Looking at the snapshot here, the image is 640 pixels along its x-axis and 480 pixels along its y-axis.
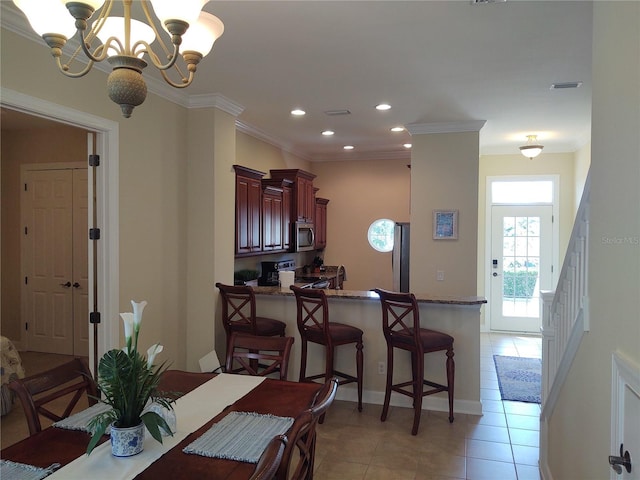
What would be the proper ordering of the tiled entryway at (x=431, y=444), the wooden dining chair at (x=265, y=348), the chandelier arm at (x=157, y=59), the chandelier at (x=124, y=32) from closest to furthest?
the chandelier at (x=124, y=32) < the chandelier arm at (x=157, y=59) < the wooden dining chair at (x=265, y=348) < the tiled entryway at (x=431, y=444)

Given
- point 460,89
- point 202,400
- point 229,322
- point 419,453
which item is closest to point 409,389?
point 419,453

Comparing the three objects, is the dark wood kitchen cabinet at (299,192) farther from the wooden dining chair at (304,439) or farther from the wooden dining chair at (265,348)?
the wooden dining chair at (304,439)

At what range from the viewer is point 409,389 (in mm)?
4172

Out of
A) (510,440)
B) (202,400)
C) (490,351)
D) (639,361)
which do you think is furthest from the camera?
(490,351)

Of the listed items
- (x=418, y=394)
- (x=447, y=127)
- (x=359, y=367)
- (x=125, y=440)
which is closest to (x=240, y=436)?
(x=125, y=440)

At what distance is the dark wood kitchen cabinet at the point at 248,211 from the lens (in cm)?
493

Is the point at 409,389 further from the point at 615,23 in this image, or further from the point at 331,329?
the point at 615,23

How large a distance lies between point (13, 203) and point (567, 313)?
648 cm

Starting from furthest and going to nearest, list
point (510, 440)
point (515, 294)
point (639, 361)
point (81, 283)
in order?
point (515, 294)
point (81, 283)
point (510, 440)
point (639, 361)

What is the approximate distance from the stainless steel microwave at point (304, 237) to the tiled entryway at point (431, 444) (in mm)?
2853

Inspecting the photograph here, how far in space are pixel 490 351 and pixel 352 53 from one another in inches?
186

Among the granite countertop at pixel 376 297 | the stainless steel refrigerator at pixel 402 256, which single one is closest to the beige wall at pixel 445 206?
the stainless steel refrigerator at pixel 402 256

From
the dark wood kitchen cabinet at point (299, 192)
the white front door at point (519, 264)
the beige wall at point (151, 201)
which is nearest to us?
the beige wall at point (151, 201)

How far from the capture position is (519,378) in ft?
16.7
